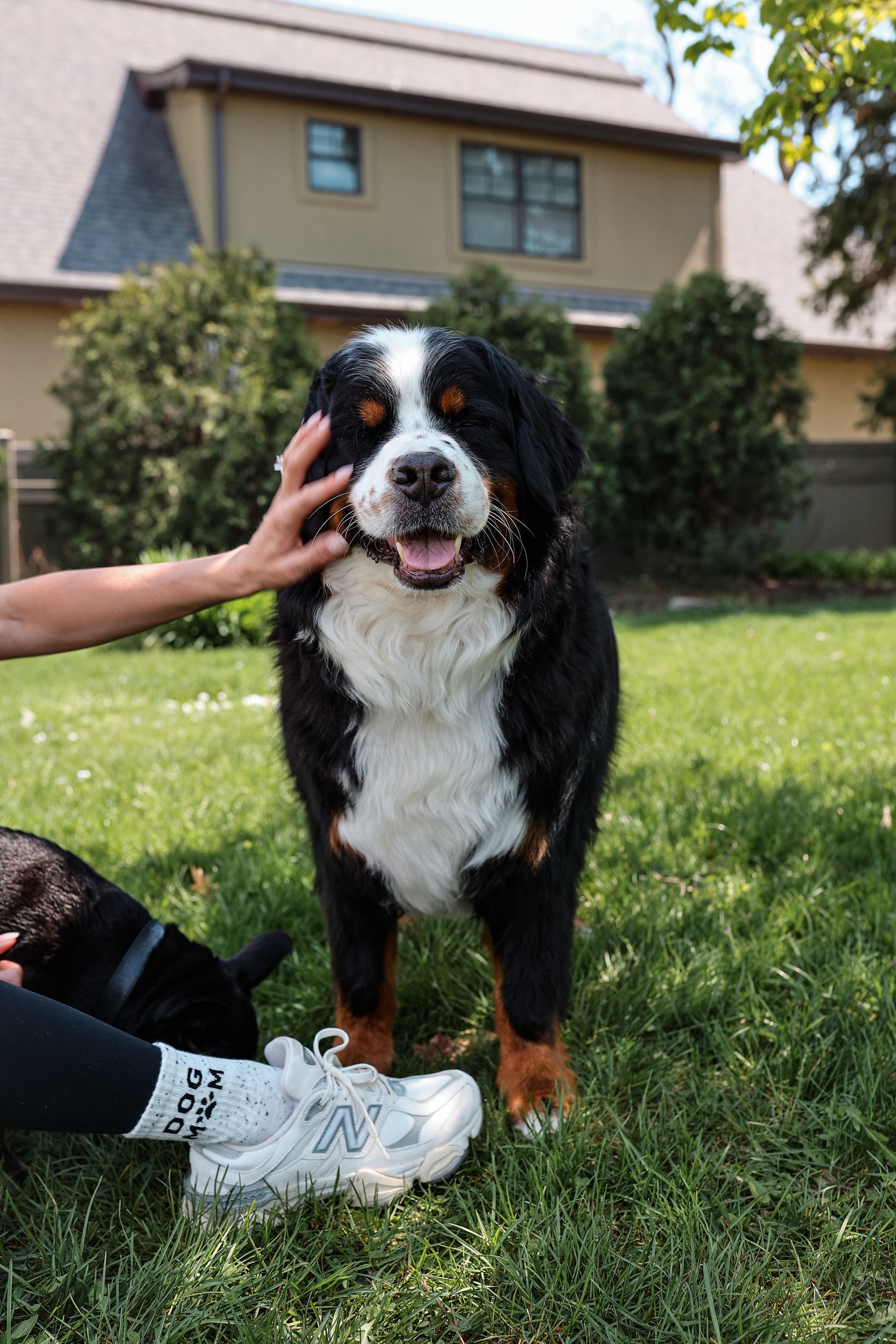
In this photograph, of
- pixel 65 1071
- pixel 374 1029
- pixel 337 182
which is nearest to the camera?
pixel 65 1071

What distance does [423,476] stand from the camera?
1825mm

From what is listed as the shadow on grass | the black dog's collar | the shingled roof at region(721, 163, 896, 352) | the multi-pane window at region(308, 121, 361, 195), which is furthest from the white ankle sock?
the shingled roof at region(721, 163, 896, 352)

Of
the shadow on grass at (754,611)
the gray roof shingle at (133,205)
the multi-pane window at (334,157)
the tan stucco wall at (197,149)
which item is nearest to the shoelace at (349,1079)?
the shadow on grass at (754,611)

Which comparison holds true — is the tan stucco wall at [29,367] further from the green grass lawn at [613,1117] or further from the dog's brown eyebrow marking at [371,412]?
the dog's brown eyebrow marking at [371,412]

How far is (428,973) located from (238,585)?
1.15m

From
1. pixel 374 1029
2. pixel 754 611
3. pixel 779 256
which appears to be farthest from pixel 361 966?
pixel 779 256

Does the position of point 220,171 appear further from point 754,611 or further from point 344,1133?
point 344,1133

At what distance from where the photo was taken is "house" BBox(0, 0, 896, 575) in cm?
1245

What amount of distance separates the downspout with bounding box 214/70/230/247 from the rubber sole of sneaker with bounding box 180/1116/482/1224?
498 inches

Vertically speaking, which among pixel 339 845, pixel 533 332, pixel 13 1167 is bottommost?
pixel 13 1167

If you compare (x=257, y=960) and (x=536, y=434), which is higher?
(x=536, y=434)

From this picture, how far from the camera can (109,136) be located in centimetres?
1352

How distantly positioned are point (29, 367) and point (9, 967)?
11.7 metres

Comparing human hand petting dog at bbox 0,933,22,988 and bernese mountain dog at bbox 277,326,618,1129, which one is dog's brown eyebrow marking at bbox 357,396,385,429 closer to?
bernese mountain dog at bbox 277,326,618,1129
